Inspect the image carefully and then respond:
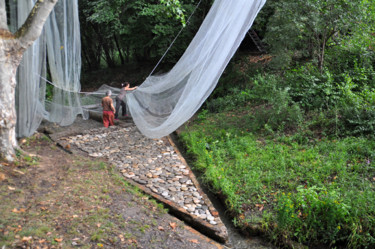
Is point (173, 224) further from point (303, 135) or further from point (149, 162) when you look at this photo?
point (303, 135)

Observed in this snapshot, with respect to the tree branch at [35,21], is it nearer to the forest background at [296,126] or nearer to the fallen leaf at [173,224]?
the forest background at [296,126]

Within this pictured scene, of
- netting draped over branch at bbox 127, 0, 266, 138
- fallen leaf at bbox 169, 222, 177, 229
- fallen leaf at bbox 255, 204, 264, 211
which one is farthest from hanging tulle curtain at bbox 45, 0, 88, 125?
fallen leaf at bbox 255, 204, 264, 211

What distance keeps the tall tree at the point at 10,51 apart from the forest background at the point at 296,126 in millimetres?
1739

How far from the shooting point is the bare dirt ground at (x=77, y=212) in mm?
2994

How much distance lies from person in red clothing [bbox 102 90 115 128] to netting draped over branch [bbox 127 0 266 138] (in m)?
1.86

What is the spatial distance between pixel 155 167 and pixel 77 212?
6.04ft

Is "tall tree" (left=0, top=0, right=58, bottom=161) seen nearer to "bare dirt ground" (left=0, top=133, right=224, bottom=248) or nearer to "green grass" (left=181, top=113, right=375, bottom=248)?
"bare dirt ground" (left=0, top=133, right=224, bottom=248)

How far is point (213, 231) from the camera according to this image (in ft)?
11.8

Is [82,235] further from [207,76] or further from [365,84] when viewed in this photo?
[365,84]

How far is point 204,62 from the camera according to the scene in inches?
163

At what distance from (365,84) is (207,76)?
386 centimetres

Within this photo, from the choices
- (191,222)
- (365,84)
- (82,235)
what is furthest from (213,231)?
(365,84)

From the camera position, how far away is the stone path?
154 inches

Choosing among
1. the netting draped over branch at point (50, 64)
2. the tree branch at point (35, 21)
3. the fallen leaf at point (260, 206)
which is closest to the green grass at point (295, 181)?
the fallen leaf at point (260, 206)
